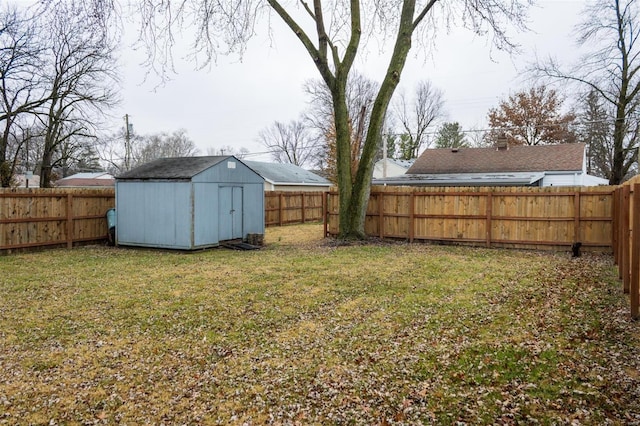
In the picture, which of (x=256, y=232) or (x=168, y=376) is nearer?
(x=168, y=376)

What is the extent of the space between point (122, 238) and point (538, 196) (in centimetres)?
1134

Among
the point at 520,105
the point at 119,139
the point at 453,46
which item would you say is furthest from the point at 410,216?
the point at 119,139

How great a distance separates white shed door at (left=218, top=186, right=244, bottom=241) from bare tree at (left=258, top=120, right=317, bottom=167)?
1515 inches

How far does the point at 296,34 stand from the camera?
12711 mm

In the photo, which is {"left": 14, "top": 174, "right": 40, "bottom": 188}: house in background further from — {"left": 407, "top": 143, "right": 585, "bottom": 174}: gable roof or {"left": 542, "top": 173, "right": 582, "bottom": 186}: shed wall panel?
{"left": 542, "top": 173, "right": 582, "bottom": 186}: shed wall panel

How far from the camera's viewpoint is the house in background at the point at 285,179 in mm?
25016

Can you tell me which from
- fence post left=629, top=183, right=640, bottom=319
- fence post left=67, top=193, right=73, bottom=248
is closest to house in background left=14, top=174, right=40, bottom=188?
fence post left=67, top=193, right=73, bottom=248

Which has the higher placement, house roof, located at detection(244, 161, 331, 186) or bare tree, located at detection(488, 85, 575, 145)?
bare tree, located at detection(488, 85, 575, 145)

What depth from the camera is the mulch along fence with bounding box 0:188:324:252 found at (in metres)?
10.5

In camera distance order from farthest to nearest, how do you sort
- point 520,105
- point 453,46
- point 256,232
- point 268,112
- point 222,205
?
point 268,112 < point 520,105 < point 453,46 < point 256,232 < point 222,205

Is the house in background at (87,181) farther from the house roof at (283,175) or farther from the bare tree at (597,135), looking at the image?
the bare tree at (597,135)

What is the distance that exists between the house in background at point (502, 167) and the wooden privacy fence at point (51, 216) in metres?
12.7

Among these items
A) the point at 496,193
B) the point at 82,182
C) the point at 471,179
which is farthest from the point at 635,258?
the point at 82,182

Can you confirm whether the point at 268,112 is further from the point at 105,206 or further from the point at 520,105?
the point at 105,206
